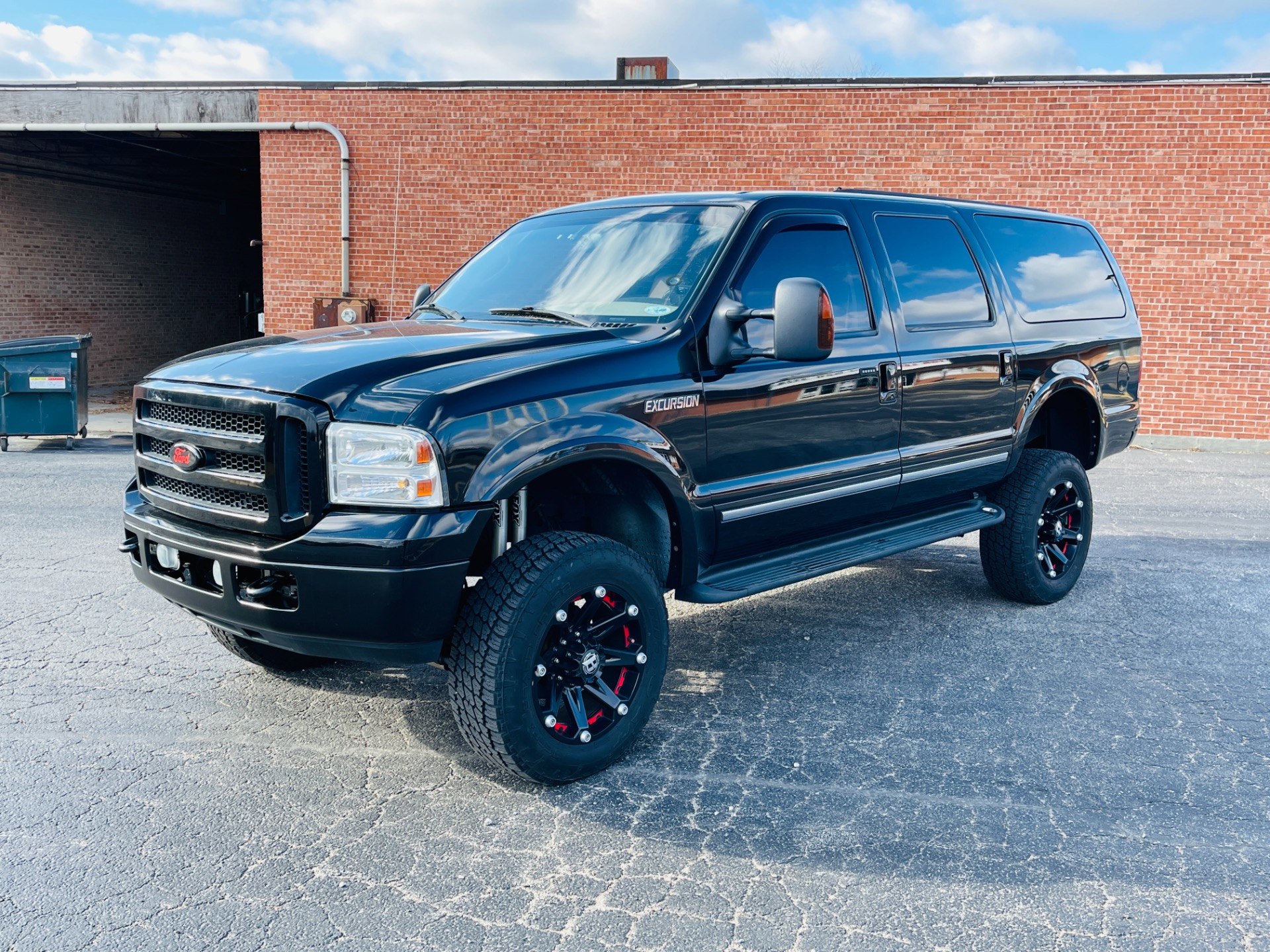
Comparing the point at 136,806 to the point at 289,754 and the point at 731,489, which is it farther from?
the point at 731,489

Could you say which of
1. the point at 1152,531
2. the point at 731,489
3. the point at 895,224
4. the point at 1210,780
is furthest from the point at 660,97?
the point at 1210,780

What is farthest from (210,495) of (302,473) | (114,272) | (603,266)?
(114,272)

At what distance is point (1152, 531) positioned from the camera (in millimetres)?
8117

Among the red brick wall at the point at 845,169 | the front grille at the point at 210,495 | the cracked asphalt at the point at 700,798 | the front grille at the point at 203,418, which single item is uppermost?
the red brick wall at the point at 845,169

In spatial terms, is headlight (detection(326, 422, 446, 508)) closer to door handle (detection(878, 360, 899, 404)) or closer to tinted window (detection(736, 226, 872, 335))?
tinted window (detection(736, 226, 872, 335))

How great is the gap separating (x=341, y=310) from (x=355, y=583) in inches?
480

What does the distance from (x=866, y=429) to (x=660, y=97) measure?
10675 millimetres

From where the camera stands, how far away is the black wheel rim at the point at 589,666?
3.56 meters

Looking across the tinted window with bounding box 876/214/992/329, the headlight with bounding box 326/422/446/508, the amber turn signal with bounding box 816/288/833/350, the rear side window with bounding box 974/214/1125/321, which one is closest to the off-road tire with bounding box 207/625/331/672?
the headlight with bounding box 326/422/446/508

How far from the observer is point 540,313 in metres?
4.33

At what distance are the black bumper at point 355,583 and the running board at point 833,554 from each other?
1.09 m

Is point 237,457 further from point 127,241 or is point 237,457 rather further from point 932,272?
point 127,241

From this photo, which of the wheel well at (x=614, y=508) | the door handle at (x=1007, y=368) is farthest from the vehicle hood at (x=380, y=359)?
the door handle at (x=1007, y=368)

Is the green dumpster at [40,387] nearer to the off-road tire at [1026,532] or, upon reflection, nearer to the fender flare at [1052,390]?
the off-road tire at [1026,532]
